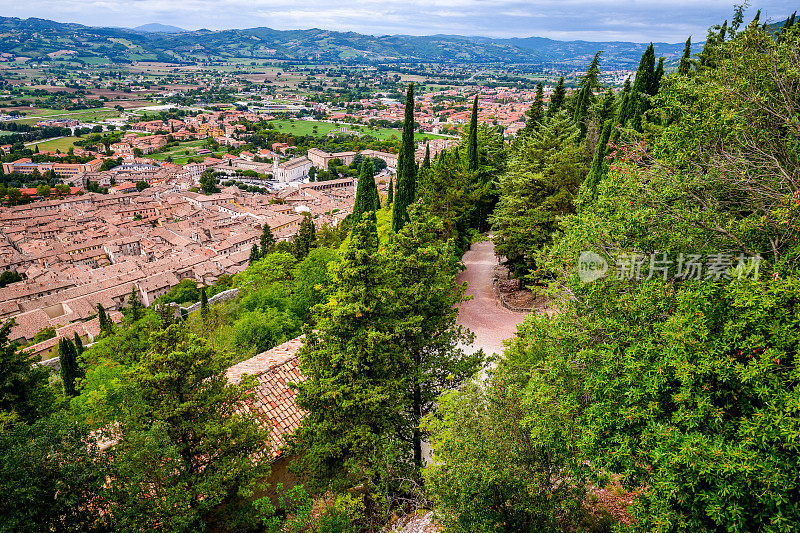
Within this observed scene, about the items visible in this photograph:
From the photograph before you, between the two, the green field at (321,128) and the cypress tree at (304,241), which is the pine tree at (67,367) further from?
the green field at (321,128)

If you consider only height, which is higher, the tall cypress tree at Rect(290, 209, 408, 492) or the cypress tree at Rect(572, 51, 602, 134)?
the cypress tree at Rect(572, 51, 602, 134)

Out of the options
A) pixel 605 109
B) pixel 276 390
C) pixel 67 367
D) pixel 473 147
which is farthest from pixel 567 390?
pixel 605 109

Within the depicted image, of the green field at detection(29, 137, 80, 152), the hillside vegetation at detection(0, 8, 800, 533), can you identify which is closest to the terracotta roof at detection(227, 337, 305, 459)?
the hillside vegetation at detection(0, 8, 800, 533)

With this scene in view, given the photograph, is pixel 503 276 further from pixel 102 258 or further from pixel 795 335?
pixel 102 258

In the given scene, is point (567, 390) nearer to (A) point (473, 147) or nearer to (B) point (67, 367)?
(A) point (473, 147)

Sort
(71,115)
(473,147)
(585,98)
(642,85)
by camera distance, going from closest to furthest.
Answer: (642,85) → (473,147) → (585,98) → (71,115)

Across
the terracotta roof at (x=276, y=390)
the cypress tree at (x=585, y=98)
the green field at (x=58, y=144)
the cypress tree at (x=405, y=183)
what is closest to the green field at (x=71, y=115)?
the green field at (x=58, y=144)

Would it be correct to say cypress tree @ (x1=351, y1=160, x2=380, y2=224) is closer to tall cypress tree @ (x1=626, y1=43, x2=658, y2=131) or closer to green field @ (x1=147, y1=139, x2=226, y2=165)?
tall cypress tree @ (x1=626, y1=43, x2=658, y2=131)
